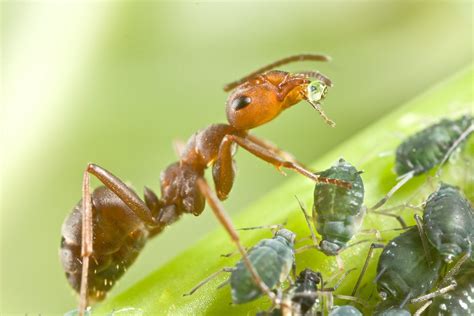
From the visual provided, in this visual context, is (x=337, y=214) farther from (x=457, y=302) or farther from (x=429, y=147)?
(x=429, y=147)

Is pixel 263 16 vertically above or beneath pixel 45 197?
above

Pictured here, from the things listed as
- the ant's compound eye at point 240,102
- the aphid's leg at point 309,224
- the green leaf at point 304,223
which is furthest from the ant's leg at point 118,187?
the aphid's leg at point 309,224

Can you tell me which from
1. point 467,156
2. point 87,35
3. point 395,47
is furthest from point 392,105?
point 87,35

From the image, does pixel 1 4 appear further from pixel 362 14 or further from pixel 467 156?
pixel 467 156

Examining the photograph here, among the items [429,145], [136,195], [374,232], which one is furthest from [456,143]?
[136,195]

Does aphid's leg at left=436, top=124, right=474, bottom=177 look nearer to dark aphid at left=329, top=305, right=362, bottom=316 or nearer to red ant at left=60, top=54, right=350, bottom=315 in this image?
red ant at left=60, top=54, right=350, bottom=315
